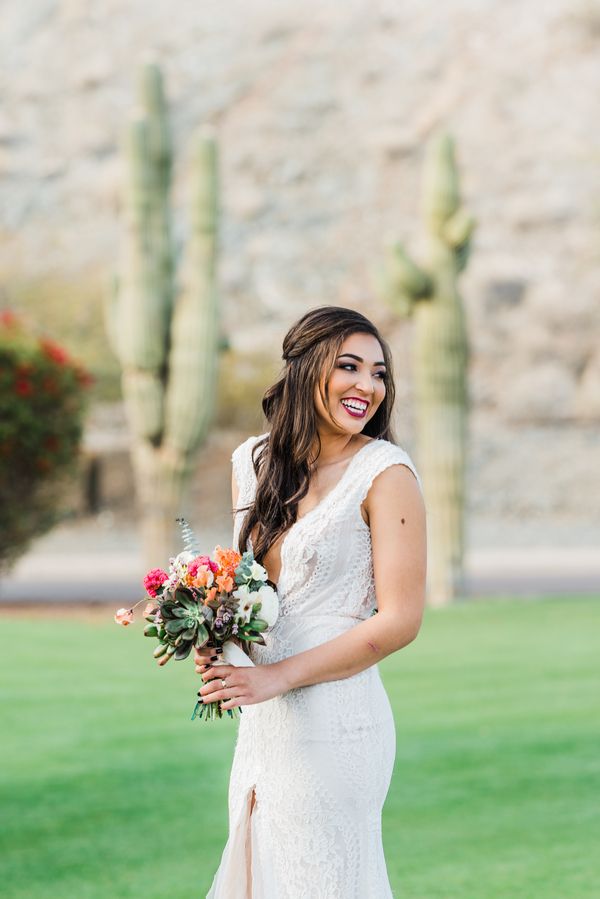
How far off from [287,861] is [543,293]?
4053 centimetres

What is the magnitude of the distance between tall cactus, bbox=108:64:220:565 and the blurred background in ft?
0.14

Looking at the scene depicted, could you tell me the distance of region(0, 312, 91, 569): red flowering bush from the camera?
17.0m

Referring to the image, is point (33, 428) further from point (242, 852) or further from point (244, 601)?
point (244, 601)

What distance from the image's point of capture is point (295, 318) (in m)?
42.8

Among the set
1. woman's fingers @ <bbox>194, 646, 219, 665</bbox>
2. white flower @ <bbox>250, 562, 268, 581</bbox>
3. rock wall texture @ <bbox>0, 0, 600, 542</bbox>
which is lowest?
woman's fingers @ <bbox>194, 646, 219, 665</bbox>

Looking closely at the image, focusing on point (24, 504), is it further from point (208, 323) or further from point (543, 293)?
point (543, 293)

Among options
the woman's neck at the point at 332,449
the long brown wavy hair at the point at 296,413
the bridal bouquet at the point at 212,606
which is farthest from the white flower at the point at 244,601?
the woman's neck at the point at 332,449

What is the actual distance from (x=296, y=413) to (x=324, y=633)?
49 cm

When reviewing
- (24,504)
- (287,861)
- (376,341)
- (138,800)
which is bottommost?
(287,861)

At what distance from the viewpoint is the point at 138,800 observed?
7680 millimetres

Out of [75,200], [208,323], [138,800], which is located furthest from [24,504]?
[75,200]

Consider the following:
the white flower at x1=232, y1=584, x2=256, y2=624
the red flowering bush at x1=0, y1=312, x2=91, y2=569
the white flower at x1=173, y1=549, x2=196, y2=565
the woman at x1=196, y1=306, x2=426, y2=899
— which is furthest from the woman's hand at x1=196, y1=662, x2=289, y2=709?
the red flowering bush at x1=0, y1=312, x2=91, y2=569

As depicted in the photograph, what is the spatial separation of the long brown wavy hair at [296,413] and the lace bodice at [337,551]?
7 cm

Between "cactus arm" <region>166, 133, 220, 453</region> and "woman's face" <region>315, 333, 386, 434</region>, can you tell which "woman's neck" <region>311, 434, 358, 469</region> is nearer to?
"woman's face" <region>315, 333, 386, 434</region>
